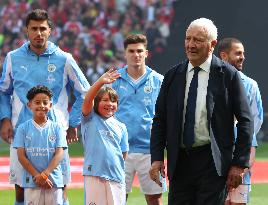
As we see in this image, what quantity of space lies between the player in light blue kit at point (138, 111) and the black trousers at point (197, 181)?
258 centimetres

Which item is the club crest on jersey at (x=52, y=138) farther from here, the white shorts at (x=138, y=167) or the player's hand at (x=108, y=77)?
the white shorts at (x=138, y=167)

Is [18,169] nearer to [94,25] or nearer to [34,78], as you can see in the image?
[34,78]

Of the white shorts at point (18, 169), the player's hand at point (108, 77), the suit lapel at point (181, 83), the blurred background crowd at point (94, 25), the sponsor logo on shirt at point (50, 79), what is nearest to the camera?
the suit lapel at point (181, 83)

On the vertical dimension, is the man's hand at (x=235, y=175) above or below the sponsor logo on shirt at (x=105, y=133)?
below

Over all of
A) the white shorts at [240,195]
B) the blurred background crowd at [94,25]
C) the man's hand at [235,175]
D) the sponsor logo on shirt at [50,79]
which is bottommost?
the white shorts at [240,195]

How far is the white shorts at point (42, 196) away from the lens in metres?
8.02

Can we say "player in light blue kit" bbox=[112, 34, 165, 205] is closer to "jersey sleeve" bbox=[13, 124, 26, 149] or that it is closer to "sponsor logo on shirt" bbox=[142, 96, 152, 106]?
"sponsor logo on shirt" bbox=[142, 96, 152, 106]

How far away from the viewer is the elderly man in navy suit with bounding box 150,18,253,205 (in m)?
6.24

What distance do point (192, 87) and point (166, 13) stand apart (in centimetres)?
1944

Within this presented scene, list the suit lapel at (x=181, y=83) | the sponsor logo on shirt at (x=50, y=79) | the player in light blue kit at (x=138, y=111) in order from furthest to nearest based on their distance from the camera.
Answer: the player in light blue kit at (x=138, y=111) < the sponsor logo on shirt at (x=50, y=79) < the suit lapel at (x=181, y=83)

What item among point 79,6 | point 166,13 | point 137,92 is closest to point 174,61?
point 166,13

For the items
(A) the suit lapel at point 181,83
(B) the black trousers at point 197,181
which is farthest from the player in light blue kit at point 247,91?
(B) the black trousers at point 197,181

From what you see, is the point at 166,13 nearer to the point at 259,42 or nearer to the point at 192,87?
the point at 259,42

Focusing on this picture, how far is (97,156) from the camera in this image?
7977 millimetres
